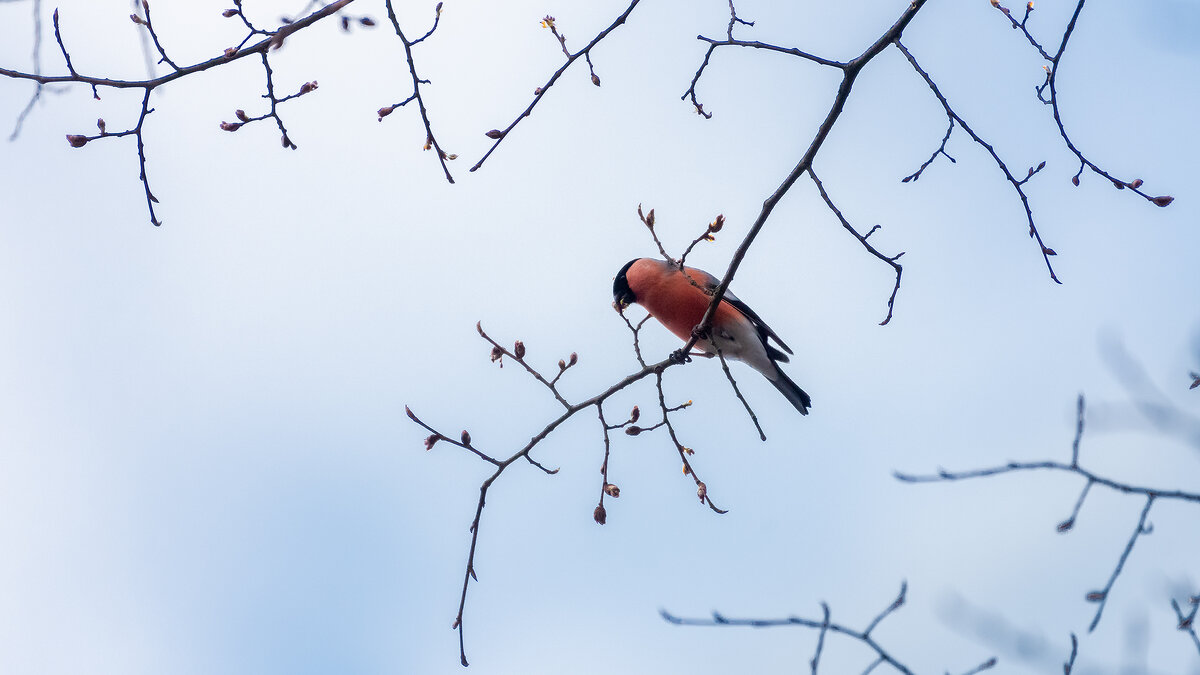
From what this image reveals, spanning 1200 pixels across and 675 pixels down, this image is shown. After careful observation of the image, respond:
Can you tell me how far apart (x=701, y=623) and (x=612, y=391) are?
39.4 inches

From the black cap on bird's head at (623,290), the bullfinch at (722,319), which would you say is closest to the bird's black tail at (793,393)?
the bullfinch at (722,319)

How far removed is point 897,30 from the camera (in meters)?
3.12

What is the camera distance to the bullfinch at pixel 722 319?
5137 mm

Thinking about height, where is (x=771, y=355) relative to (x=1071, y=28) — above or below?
above

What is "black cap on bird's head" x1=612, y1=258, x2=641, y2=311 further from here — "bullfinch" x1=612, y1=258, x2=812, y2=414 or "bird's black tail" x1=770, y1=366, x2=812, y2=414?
"bird's black tail" x1=770, y1=366, x2=812, y2=414

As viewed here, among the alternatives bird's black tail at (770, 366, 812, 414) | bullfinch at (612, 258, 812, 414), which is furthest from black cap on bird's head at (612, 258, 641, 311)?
bird's black tail at (770, 366, 812, 414)

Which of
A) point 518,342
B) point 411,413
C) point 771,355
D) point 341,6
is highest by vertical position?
point 771,355

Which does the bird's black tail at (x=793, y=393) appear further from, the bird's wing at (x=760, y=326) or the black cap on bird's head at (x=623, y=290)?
the black cap on bird's head at (x=623, y=290)

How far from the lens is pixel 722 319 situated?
16.6 ft

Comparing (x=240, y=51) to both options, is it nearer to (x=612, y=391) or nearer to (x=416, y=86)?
(x=416, y=86)

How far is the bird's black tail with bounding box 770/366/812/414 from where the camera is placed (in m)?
5.43

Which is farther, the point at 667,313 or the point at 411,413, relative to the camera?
the point at 667,313

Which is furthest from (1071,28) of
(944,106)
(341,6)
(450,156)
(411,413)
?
(411,413)

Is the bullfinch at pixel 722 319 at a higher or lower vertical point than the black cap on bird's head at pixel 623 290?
lower
